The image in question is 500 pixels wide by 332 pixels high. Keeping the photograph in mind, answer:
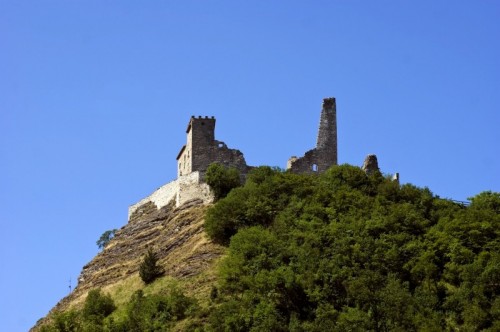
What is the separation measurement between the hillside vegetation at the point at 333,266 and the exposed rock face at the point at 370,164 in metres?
4.57

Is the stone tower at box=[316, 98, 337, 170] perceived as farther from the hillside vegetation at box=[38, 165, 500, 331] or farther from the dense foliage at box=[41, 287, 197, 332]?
the dense foliage at box=[41, 287, 197, 332]

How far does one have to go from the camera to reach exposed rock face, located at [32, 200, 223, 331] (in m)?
77.8

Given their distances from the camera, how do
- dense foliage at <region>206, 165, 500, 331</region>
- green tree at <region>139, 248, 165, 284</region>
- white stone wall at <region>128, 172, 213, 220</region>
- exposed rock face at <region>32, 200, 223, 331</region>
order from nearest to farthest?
dense foliage at <region>206, 165, 500, 331</region>, green tree at <region>139, 248, 165, 284</region>, exposed rock face at <region>32, 200, 223, 331</region>, white stone wall at <region>128, 172, 213, 220</region>

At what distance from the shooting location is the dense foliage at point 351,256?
6919 centimetres

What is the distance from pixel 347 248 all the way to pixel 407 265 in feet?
11.3


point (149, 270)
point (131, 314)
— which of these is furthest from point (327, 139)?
point (131, 314)

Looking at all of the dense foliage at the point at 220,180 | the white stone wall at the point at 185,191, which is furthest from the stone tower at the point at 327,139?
the white stone wall at the point at 185,191

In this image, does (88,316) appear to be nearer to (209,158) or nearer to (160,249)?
(160,249)

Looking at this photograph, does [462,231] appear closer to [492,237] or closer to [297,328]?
[492,237]

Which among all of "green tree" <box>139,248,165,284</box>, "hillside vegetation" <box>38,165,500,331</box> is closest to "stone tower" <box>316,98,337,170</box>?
"hillside vegetation" <box>38,165,500,331</box>

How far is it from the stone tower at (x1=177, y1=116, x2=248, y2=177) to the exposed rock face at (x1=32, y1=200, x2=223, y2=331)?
2.50 meters

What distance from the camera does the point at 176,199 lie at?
8581 centimetres

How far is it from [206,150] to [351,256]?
14296 millimetres

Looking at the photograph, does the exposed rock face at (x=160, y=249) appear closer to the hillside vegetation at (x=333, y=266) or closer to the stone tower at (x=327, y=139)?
the hillside vegetation at (x=333, y=266)
